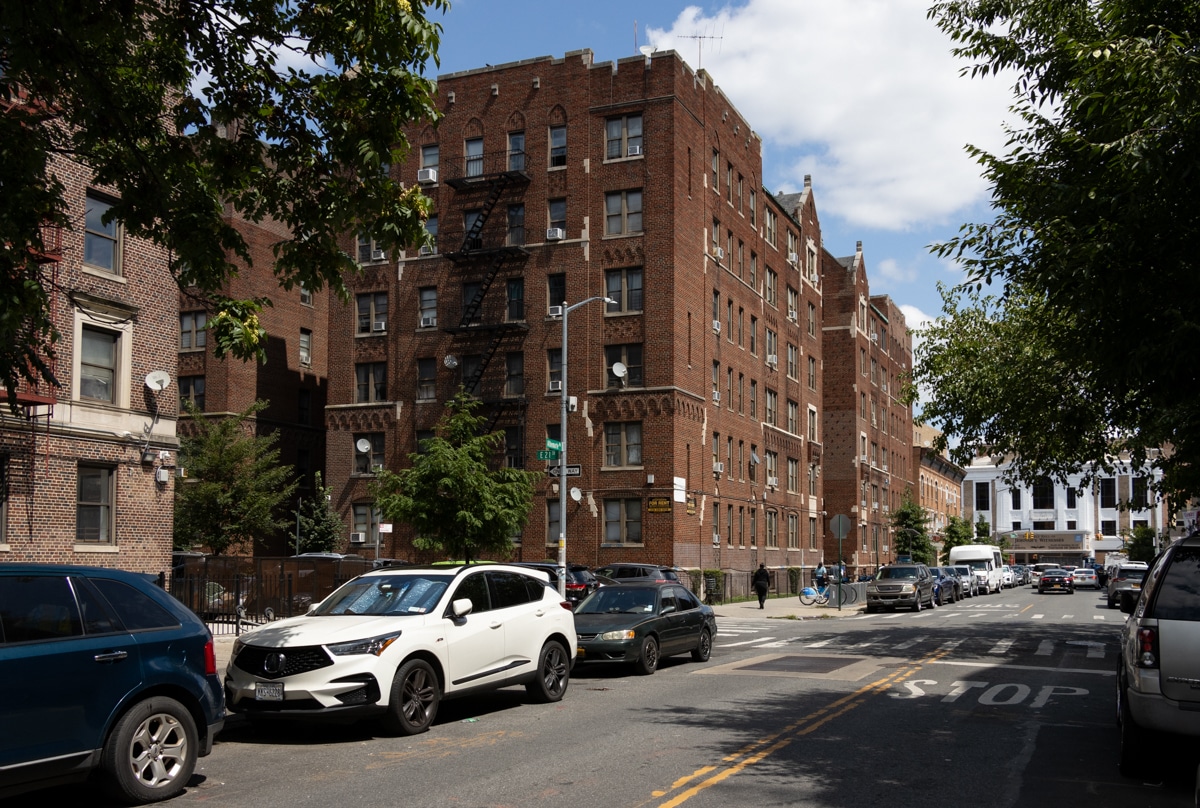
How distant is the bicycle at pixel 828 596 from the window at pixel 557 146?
66.9 ft

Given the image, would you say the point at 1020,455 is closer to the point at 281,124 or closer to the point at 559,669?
the point at 559,669

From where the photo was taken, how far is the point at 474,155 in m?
47.9

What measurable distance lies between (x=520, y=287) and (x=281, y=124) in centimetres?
3413

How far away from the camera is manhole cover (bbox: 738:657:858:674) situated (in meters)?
18.5

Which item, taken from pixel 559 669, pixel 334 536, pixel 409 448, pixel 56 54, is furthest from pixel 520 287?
pixel 56 54

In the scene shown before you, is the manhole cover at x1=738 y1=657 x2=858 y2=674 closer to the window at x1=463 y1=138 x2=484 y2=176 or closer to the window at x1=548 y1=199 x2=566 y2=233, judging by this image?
the window at x1=548 y1=199 x2=566 y2=233

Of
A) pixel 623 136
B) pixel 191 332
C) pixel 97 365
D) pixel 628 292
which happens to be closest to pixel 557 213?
pixel 623 136

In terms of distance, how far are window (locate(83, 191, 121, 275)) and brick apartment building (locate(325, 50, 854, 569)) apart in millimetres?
19748

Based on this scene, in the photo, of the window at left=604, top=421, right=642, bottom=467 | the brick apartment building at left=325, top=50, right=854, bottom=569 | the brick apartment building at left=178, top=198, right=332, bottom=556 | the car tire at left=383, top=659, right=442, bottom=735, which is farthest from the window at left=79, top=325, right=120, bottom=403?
the brick apartment building at left=178, top=198, right=332, bottom=556

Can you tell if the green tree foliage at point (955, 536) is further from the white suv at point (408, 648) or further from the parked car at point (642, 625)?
the white suv at point (408, 648)

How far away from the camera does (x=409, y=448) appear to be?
157 feet

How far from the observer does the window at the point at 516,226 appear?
4688 cm

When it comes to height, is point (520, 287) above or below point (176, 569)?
above

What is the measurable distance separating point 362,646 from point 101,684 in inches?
131
